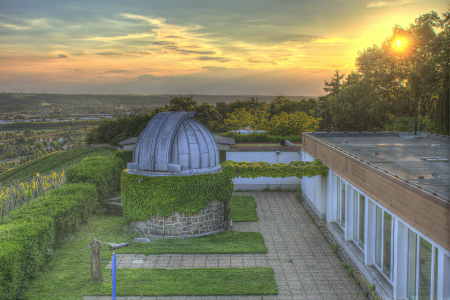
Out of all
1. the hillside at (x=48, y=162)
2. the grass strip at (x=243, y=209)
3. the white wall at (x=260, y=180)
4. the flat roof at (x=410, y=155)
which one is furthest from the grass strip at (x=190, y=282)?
the hillside at (x=48, y=162)

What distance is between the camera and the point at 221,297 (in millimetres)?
9922

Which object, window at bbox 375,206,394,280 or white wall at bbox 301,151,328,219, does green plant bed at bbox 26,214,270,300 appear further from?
white wall at bbox 301,151,328,219

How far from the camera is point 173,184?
14.4m

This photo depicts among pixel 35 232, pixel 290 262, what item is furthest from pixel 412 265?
pixel 35 232

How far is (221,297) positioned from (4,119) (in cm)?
6877

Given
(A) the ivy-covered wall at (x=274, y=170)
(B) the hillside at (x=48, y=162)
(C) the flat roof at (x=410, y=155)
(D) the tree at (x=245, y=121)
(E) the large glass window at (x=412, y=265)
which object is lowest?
(B) the hillside at (x=48, y=162)

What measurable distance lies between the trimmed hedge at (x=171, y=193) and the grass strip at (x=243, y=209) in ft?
11.1

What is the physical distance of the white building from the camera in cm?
709

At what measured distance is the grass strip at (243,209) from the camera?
17.8 meters

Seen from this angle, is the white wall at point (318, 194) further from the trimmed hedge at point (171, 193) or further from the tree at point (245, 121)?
the tree at point (245, 121)

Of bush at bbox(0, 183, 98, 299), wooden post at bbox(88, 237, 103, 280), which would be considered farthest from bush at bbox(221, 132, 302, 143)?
wooden post at bbox(88, 237, 103, 280)

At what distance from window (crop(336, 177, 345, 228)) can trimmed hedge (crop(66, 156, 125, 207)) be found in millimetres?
12846

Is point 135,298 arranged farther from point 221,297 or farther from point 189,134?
point 189,134

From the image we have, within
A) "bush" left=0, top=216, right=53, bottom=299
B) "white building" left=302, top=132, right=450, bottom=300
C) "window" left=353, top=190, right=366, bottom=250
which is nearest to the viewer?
"white building" left=302, top=132, right=450, bottom=300
